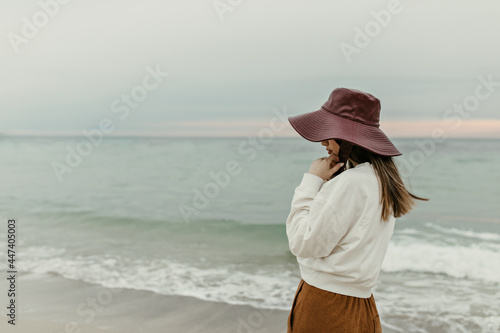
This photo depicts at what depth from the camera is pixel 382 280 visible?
19.7ft

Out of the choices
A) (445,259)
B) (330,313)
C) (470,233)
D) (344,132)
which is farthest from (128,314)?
(470,233)

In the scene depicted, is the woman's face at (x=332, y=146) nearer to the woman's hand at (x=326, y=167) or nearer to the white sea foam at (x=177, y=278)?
the woman's hand at (x=326, y=167)

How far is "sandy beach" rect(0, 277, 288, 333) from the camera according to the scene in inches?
167

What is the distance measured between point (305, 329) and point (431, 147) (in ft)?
99.0

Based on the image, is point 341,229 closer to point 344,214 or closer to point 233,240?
point 344,214

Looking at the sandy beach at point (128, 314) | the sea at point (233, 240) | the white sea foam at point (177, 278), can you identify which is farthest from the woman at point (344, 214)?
the white sea foam at point (177, 278)

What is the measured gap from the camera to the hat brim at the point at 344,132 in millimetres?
1706

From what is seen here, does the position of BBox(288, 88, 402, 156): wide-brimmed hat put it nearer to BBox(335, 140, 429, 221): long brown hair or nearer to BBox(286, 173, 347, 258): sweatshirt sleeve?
BBox(335, 140, 429, 221): long brown hair

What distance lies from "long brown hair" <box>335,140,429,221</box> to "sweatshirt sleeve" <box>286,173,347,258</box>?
0.57 ft

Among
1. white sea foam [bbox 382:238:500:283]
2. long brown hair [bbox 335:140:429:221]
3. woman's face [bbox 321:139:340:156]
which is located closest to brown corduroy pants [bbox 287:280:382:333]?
long brown hair [bbox 335:140:429:221]

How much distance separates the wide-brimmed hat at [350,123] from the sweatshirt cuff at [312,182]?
14cm

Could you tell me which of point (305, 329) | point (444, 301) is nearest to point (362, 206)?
point (305, 329)

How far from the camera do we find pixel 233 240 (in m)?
8.91

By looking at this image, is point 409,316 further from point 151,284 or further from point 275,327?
point 151,284
